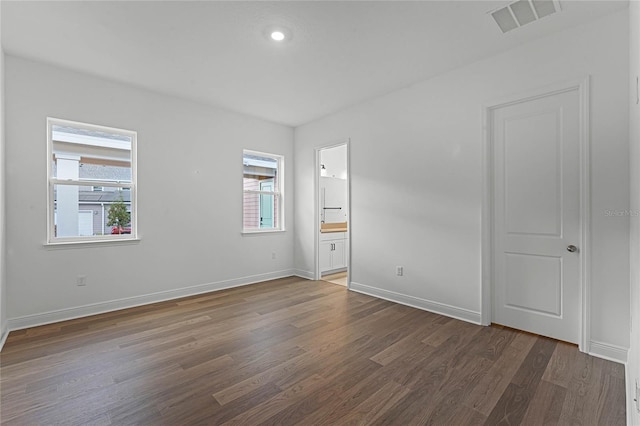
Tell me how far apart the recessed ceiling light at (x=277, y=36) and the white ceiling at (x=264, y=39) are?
83 mm

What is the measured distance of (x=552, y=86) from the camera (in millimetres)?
2711

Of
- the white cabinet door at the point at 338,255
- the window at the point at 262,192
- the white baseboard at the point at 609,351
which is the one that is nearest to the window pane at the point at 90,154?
the window at the point at 262,192

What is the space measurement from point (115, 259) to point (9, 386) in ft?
5.79

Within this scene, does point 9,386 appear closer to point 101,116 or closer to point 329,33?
point 101,116

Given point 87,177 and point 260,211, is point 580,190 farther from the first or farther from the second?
point 87,177

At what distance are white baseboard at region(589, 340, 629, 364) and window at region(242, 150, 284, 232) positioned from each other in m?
4.34

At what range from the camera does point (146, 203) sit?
13.0ft

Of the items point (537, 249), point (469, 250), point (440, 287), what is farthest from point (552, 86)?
point (440, 287)

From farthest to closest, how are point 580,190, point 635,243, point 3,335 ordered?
point 3,335 < point 580,190 < point 635,243

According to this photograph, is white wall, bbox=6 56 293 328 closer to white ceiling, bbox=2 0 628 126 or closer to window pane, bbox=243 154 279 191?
window pane, bbox=243 154 279 191

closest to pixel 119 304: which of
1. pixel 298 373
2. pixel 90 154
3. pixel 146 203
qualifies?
pixel 146 203

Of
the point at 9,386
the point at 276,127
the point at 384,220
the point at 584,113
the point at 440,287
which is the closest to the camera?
the point at 9,386

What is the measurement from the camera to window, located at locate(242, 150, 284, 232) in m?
5.13

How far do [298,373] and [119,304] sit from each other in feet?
9.01
